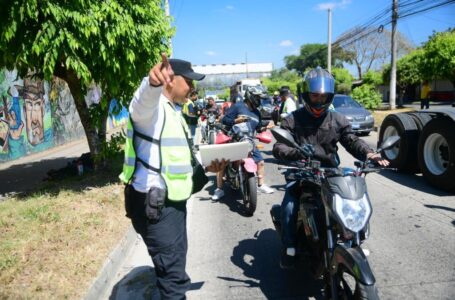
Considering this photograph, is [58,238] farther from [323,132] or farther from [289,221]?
[323,132]

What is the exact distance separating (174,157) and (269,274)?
2.02 m

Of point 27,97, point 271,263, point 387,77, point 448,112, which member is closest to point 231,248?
point 271,263

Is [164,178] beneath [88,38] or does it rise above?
beneath

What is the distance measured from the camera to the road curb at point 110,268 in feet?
12.2

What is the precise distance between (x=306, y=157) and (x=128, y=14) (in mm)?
4489

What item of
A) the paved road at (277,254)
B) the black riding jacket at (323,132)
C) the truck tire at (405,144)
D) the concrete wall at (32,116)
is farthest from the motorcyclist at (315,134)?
the concrete wall at (32,116)

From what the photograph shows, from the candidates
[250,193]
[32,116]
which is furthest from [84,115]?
[32,116]

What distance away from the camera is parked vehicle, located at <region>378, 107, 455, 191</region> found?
671 cm

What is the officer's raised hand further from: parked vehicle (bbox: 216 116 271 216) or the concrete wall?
the concrete wall

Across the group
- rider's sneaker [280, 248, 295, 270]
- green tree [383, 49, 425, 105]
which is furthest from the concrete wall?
green tree [383, 49, 425, 105]

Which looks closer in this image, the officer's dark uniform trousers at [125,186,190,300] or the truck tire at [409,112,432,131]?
the officer's dark uniform trousers at [125,186,190,300]

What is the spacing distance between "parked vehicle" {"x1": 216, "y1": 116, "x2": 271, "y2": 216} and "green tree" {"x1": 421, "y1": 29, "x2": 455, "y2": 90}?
28.3 m

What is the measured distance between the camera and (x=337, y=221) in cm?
279

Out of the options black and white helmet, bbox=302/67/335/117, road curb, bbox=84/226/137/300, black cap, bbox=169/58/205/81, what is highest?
black cap, bbox=169/58/205/81
